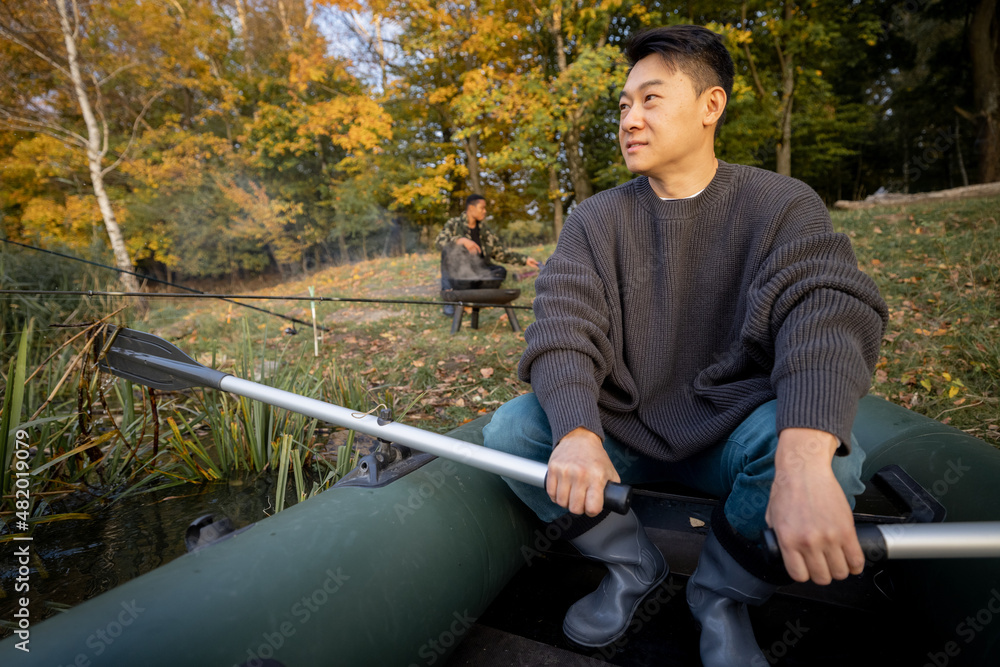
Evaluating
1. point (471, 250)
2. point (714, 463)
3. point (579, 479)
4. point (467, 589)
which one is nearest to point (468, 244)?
point (471, 250)

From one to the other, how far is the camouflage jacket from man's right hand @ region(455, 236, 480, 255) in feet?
0.81

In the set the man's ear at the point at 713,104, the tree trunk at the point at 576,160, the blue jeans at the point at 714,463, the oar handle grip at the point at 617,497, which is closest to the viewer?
the oar handle grip at the point at 617,497

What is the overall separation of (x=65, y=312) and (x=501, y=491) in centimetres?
603

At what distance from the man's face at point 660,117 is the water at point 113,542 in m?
2.09

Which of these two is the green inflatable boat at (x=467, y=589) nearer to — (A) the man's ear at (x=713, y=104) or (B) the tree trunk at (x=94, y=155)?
(A) the man's ear at (x=713, y=104)

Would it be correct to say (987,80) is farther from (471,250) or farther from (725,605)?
(725,605)

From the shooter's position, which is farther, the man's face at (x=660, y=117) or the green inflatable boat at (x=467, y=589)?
the man's face at (x=660, y=117)

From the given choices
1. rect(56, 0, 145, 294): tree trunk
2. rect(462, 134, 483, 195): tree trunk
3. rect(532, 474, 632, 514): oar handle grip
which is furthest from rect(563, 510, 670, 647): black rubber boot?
rect(462, 134, 483, 195): tree trunk

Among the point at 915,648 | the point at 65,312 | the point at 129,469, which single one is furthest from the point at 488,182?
the point at 915,648

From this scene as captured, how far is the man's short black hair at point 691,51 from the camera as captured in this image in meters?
1.50

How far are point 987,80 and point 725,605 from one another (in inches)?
510

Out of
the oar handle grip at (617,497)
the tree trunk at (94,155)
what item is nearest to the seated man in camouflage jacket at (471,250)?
the oar handle grip at (617,497)

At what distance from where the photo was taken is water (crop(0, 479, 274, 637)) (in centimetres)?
184

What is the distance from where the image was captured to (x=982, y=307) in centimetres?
471
